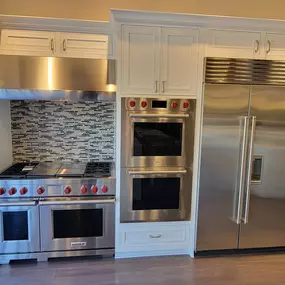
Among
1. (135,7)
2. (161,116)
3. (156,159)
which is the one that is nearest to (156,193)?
(156,159)

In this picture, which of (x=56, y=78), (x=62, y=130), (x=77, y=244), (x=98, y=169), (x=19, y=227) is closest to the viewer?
(x=56, y=78)

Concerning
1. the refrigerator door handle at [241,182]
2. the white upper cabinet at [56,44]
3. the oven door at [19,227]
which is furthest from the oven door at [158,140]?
the oven door at [19,227]

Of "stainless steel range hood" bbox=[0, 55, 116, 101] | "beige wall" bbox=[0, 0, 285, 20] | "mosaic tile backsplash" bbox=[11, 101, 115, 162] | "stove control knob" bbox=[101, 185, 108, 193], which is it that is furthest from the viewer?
"mosaic tile backsplash" bbox=[11, 101, 115, 162]

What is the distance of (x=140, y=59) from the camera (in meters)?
2.54

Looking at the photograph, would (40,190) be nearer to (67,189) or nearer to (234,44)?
(67,189)

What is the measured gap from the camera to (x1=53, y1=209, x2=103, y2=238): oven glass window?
2639mm

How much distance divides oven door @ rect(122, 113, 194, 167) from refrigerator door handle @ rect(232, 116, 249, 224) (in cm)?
49

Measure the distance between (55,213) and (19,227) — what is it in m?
0.36

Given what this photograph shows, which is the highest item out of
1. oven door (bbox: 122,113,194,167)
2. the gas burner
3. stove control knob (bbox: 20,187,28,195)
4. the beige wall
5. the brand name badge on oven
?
the beige wall

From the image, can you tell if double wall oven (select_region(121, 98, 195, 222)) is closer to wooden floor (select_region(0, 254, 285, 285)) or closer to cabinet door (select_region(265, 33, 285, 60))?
wooden floor (select_region(0, 254, 285, 285))

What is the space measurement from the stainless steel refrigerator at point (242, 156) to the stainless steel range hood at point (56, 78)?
→ 3.18ft

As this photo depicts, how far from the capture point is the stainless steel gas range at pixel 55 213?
2.56 metres

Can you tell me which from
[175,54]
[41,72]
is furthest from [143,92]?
[41,72]

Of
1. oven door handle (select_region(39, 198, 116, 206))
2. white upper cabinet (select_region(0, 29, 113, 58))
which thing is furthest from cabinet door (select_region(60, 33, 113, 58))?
oven door handle (select_region(39, 198, 116, 206))
